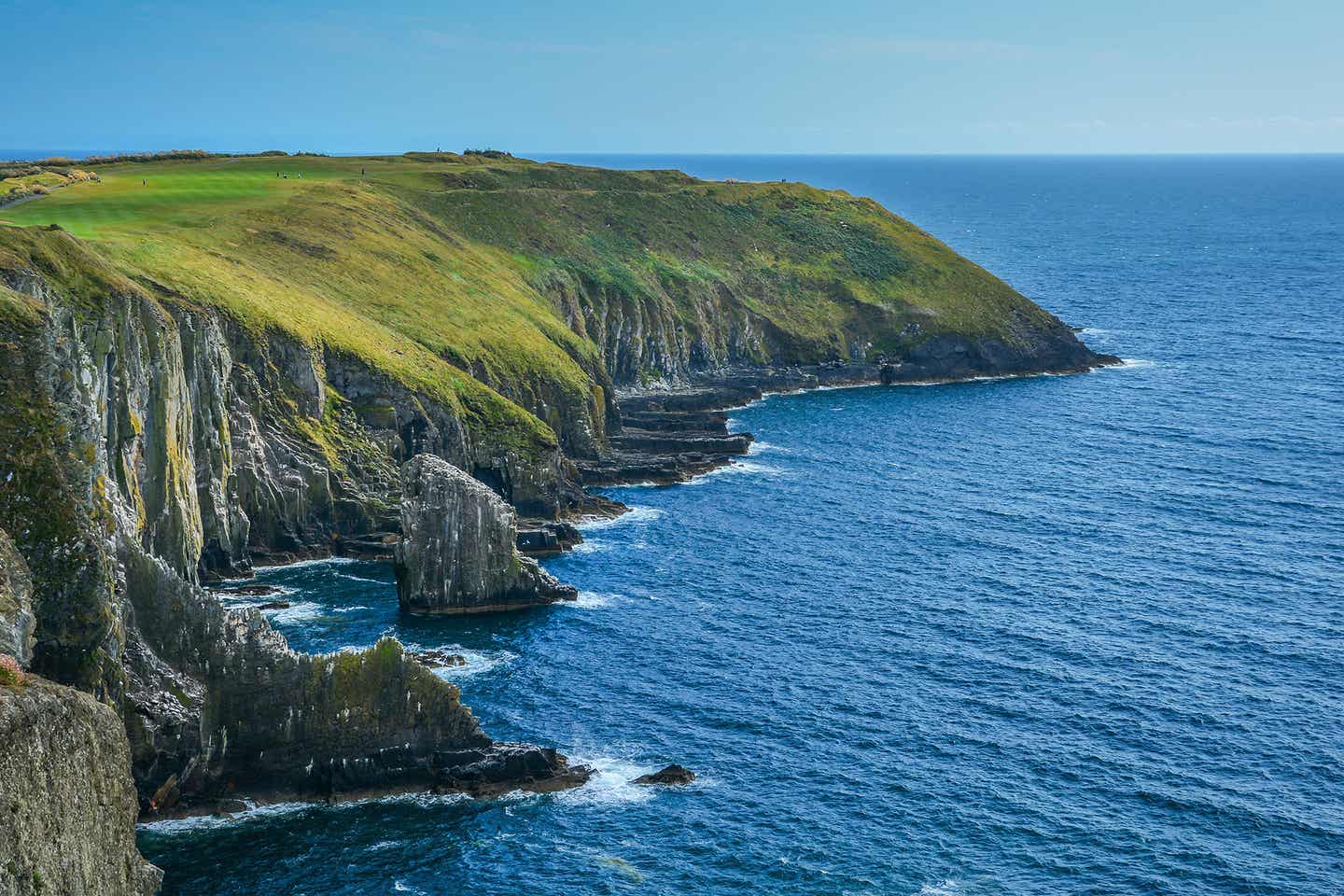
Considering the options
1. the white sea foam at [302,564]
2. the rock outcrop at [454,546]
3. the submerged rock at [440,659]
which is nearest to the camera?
the submerged rock at [440,659]

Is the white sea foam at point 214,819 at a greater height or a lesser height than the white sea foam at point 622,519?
lesser

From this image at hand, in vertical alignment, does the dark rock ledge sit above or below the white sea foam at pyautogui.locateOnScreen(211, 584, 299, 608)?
above

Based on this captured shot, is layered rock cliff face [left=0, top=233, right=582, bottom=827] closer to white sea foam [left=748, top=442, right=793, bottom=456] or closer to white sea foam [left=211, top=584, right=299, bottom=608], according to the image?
white sea foam [left=211, top=584, right=299, bottom=608]

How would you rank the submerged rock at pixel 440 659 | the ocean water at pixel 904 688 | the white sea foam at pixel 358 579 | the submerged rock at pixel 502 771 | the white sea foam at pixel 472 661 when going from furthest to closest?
the white sea foam at pixel 358 579 < the submerged rock at pixel 440 659 < the white sea foam at pixel 472 661 < the submerged rock at pixel 502 771 < the ocean water at pixel 904 688

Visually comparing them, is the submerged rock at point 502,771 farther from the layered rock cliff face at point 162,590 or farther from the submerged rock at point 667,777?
the submerged rock at point 667,777

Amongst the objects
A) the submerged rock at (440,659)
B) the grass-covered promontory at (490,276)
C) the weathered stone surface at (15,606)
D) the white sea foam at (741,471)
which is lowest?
the submerged rock at (440,659)

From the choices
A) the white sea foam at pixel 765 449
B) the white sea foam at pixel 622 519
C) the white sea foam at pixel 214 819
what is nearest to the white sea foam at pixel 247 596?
the white sea foam at pixel 214 819

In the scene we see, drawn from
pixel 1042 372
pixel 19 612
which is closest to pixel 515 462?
pixel 19 612

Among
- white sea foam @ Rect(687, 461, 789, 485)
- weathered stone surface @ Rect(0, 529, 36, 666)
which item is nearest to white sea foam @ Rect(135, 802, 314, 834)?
weathered stone surface @ Rect(0, 529, 36, 666)
